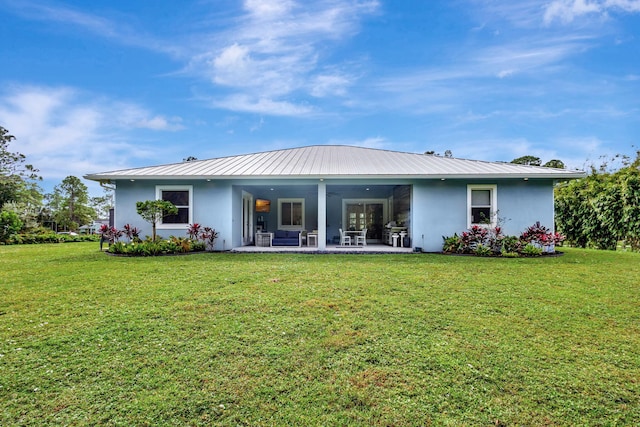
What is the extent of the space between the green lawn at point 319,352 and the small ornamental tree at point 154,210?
4.06 m

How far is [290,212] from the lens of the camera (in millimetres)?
15195

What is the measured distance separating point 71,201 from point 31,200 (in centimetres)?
1030

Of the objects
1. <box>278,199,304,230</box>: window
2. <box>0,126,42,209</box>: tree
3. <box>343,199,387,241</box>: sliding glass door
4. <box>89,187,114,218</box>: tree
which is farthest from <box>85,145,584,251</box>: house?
<box>89,187,114,218</box>: tree

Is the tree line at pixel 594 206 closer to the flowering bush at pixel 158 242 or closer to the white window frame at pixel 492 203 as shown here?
the white window frame at pixel 492 203

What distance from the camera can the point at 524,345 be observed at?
11.2 feet

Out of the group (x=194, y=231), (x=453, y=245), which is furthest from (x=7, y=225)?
(x=453, y=245)

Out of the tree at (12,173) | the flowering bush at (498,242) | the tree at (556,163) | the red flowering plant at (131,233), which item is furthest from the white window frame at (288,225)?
the tree at (556,163)

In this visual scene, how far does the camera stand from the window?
15.1 metres

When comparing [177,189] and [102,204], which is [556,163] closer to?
[177,189]

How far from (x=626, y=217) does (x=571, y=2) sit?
773 centimetres

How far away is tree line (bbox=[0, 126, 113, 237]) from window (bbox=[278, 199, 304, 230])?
9.09m

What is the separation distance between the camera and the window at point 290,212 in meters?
15.1

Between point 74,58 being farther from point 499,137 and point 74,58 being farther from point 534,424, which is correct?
point 499,137

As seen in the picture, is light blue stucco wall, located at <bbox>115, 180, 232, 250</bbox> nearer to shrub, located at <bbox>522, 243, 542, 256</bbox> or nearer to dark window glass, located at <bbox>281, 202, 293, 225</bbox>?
dark window glass, located at <bbox>281, 202, 293, 225</bbox>
